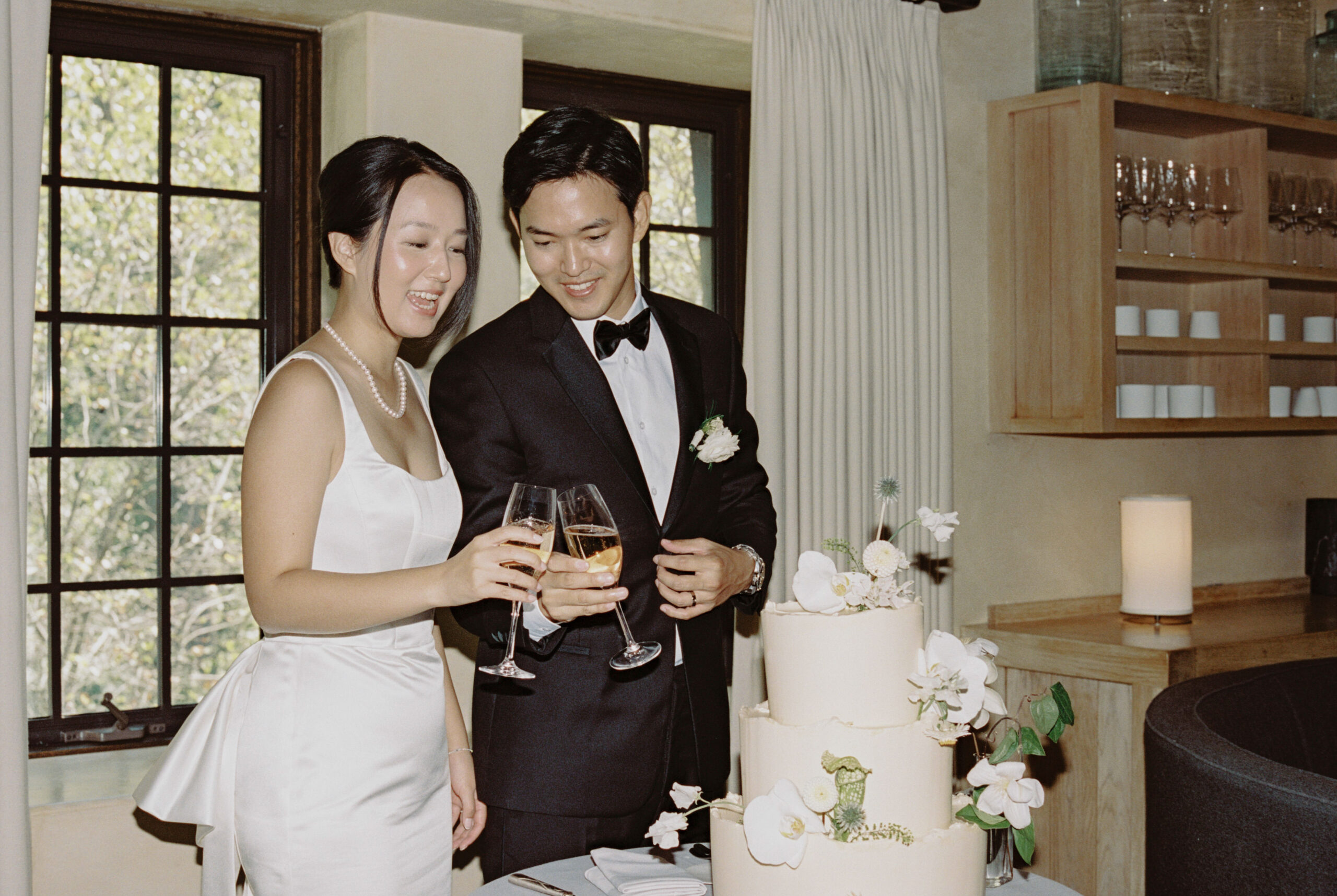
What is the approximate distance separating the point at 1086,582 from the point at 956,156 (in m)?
1.35

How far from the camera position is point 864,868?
1.29m

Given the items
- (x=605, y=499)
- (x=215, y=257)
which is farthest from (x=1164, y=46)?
(x=215, y=257)

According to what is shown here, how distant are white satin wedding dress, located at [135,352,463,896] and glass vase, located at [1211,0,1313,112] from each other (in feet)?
10.4

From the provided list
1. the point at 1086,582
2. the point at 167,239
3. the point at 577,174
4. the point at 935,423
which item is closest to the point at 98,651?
the point at 167,239

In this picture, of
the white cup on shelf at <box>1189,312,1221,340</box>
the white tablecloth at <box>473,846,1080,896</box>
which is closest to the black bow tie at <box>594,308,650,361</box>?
the white tablecloth at <box>473,846,1080,896</box>

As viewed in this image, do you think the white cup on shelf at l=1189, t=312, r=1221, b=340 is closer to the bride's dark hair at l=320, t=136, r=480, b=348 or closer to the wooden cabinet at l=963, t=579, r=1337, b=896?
the wooden cabinet at l=963, t=579, r=1337, b=896

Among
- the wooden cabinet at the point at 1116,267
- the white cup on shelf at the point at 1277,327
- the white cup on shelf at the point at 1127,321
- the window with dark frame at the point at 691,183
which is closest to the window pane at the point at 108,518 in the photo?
the window with dark frame at the point at 691,183

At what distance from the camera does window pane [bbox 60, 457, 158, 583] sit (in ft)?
9.03

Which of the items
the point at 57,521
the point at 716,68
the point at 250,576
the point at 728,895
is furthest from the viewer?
the point at 716,68

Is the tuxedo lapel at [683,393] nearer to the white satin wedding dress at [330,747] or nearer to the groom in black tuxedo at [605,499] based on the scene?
the groom in black tuxedo at [605,499]

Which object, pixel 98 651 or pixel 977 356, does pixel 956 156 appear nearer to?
pixel 977 356

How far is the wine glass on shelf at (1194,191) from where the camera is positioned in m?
3.60

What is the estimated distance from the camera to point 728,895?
136 centimetres

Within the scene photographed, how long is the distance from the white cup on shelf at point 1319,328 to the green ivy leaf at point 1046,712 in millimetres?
3127
